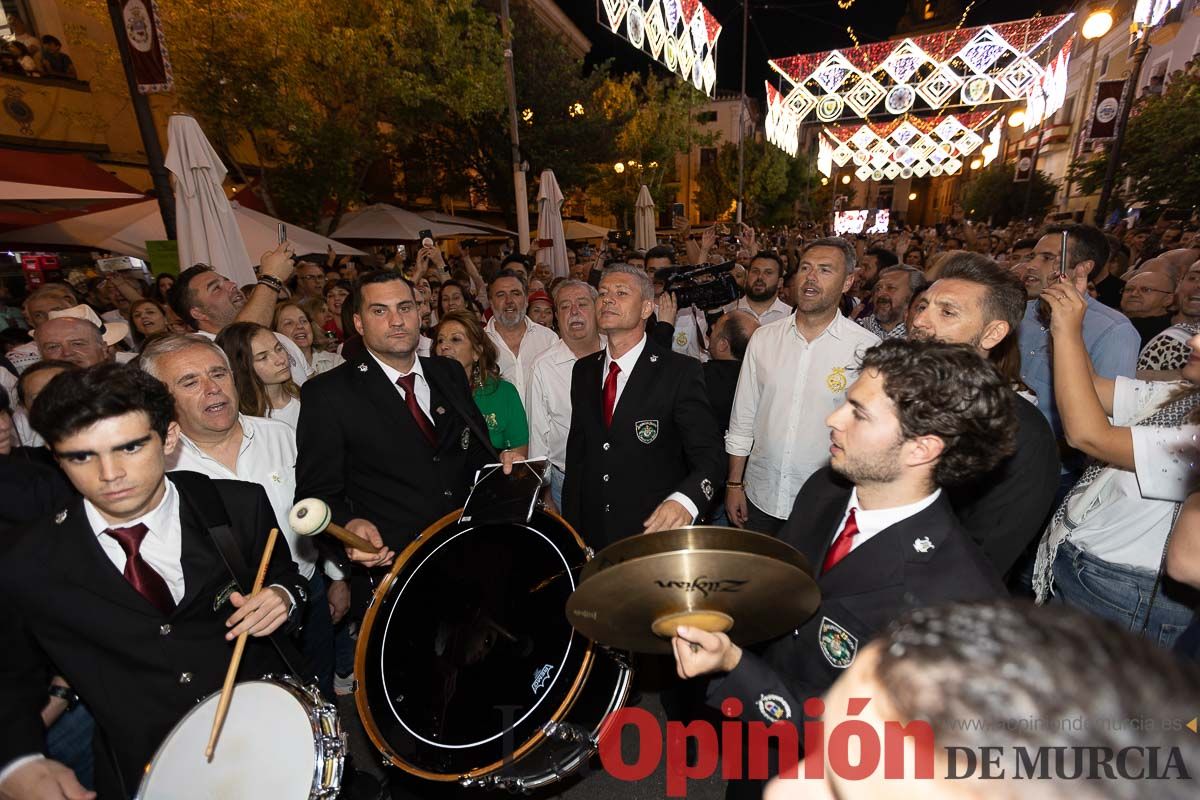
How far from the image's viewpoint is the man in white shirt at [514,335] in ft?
17.8

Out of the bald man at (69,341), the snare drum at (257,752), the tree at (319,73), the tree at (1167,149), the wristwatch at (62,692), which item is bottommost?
the wristwatch at (62,692)

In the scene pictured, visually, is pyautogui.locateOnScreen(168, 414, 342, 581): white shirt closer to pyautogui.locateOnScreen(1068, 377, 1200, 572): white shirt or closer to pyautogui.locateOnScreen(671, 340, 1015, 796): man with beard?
pyautogui.locateOnScreen(671, 340, 1015, 796): man with beard

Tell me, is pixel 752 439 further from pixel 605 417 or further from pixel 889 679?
pixel 889 679

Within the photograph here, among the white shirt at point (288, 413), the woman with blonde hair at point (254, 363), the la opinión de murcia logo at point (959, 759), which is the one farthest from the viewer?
the white shirt at point (288, 413)

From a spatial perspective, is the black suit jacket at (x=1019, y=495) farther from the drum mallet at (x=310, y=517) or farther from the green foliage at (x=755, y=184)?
the green foliage at (x=755, y=184)

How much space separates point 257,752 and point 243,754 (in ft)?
0.15

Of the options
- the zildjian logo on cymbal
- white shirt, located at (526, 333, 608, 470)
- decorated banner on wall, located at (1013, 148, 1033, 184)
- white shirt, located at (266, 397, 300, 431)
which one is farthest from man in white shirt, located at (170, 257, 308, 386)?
decorated banner on wall, located at (1013, 148, 1033, 184)

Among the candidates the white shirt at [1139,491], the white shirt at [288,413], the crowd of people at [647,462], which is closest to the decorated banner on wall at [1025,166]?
the crowd of people at [647,462]

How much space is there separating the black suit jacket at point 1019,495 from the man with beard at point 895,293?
3.07 metres

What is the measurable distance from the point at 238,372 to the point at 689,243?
854cm

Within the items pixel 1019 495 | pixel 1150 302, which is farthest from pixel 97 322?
pixel 1150 302

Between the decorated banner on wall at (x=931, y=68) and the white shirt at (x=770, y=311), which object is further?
the decorated banner on wall at (x=931, y=68)

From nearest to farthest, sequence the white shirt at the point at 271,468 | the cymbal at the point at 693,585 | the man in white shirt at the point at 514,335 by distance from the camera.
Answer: the cymbal at the point at 693,585
the white shirt at the point at 271,468
the man in white shirt at the point at 514,335

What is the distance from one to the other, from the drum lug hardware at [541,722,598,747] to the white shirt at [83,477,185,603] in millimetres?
1505
